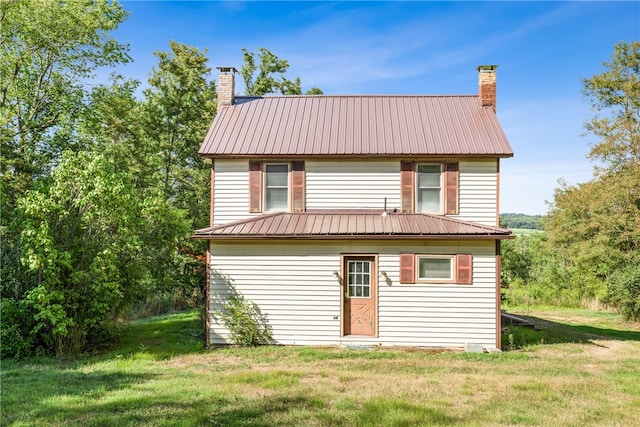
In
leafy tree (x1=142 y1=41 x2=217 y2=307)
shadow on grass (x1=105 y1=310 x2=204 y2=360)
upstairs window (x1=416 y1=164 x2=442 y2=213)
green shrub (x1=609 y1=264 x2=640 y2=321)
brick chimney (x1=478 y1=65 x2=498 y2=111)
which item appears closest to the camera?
shadow on grass (x1=105 y1=310 x2=204 y2=360)

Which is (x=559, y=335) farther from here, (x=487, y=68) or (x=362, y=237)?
(x=487, y=68)

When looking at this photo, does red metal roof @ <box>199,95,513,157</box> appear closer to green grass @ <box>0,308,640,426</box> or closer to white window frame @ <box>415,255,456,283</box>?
white window frame @ <box>415,255,456,283</box>

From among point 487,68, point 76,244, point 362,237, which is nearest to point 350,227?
point 362,237

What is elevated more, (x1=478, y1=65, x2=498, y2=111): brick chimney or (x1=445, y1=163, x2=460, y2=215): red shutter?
(x1=478, y1=65, x2=498, y2=111): brick chimney

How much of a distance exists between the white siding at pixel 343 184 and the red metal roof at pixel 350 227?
1.20 feet

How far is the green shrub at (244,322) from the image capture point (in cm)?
1002

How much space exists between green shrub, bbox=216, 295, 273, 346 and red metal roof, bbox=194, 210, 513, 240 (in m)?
1.79

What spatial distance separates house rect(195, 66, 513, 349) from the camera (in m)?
9.98

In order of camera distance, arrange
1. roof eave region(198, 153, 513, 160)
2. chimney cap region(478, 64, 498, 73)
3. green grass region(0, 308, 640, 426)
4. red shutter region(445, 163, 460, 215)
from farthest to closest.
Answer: chimney cap region(478, 64, 498, 73) → red shutter region(445, 163, 460, 215) → roof eave region(198, 153, 513, 160) → green grass region(0, 308, 640, 426)

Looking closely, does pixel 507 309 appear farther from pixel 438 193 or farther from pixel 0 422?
pixel 0 422

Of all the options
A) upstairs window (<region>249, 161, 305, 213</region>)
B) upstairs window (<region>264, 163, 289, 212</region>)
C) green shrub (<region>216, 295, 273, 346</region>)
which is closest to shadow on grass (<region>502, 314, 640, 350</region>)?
green shrub (<region>216, 295, 273, 346</region>)

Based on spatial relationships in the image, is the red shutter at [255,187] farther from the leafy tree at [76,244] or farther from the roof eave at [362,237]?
the leafy tree at [76,244]

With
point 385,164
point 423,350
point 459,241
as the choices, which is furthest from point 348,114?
point 423,350

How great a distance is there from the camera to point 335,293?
10188mm
